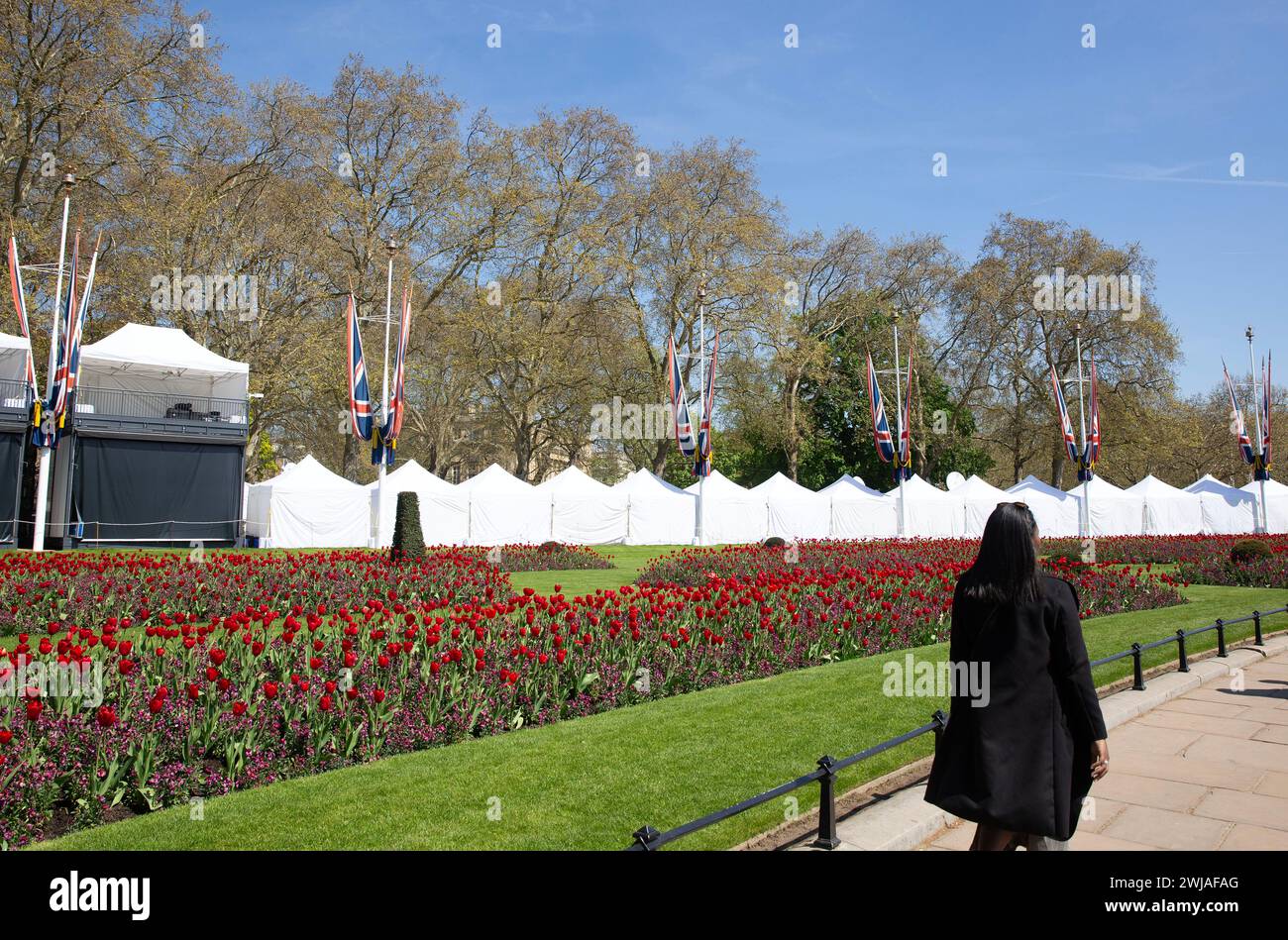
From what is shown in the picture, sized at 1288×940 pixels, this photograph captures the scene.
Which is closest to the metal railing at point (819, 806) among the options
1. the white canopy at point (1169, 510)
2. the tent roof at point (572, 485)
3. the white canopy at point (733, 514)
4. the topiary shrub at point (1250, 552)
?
the topiary shrub at point (1250, 552)

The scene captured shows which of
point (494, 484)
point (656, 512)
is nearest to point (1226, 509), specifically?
point (656, 512)

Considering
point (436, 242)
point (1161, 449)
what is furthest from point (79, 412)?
point (1161, 449)

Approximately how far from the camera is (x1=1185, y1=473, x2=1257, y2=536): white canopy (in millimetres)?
37969

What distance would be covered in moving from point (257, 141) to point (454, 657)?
121ft

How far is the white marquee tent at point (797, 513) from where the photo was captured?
118ft

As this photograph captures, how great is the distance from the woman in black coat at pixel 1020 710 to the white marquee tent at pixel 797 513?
107 feet

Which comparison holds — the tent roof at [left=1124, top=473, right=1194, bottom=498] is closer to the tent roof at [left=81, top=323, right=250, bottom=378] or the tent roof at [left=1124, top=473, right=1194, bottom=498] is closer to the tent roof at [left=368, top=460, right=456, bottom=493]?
the tent roof at [left=368, top=460, right=456, bottom=493]

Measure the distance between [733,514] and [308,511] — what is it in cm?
1644

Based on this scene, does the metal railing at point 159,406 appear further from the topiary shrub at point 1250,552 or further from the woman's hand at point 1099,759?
the woman's hand at point 1099,759

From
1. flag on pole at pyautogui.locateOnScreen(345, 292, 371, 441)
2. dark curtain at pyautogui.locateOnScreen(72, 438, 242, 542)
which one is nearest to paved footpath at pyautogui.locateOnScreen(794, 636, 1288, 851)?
flag on pole at pyautogui.locateOnScreen(345, 292, 371, 441)

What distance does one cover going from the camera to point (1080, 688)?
337 cm

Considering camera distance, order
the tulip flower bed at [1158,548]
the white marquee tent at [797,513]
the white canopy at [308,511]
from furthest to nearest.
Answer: the white marquee tent at [797,513] → the white canopy at [308,511] → the tulip flower bed at [1158,548]

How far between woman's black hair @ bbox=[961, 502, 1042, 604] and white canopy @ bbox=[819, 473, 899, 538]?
33407 millimetres

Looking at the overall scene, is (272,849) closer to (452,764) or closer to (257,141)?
(452,764)
